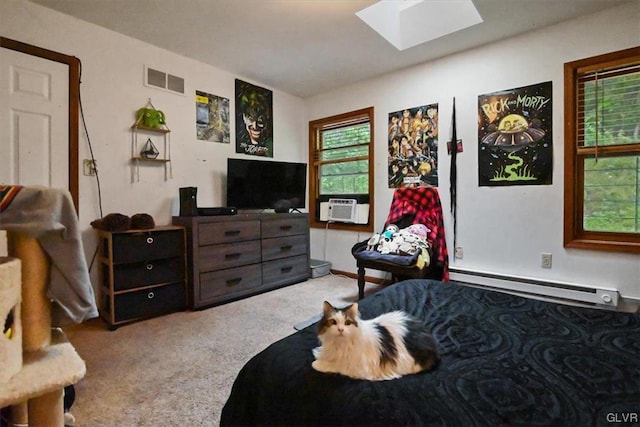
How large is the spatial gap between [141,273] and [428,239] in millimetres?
2486

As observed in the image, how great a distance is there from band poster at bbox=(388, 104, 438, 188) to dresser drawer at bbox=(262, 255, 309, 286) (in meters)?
1.38

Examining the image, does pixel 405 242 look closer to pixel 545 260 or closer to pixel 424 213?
pixel 424 213

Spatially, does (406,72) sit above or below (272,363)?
above

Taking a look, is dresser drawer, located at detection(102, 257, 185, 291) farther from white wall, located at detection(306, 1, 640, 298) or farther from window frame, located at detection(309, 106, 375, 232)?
white wall, located at detection(306, 1, 640, 298)

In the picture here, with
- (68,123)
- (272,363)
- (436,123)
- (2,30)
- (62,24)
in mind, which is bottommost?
(272,363)

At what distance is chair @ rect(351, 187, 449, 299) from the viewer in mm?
2548

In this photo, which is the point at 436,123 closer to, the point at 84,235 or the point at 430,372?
the point at 430,372

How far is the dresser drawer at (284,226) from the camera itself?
125 inches

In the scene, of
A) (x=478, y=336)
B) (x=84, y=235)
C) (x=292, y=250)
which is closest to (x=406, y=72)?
(x=292, y=250)

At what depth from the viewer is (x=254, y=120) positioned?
11.8 ft

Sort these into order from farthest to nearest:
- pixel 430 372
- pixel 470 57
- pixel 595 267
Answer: pixel 470 57, pixel 595 267, pixel 430 372

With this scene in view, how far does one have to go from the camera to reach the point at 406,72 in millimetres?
3254

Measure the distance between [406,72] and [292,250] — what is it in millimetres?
2335

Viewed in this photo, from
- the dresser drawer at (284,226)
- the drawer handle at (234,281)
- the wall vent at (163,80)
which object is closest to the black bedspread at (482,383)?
the drawer handle at (234,281)
